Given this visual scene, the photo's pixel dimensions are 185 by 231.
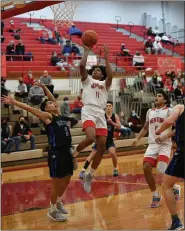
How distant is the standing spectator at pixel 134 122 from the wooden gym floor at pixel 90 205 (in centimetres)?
490

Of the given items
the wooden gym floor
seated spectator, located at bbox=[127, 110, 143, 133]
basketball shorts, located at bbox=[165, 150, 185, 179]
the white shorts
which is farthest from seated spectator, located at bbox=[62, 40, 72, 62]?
basketball shorts, located at bbox=[165, 150, 185, 179]

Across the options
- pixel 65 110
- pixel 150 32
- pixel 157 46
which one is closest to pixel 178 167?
pixel 65 110

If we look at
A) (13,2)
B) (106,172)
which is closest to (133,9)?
(106,172)

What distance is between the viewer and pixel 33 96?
1271 cm

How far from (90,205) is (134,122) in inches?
336

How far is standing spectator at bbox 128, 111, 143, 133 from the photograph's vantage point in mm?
14742

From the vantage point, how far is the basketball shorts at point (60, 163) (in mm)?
5629

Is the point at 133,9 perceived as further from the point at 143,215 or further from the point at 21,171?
the point at 143,215

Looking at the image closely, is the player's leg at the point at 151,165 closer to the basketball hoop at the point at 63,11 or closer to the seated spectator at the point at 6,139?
the basketball hoop at the point at 63,11

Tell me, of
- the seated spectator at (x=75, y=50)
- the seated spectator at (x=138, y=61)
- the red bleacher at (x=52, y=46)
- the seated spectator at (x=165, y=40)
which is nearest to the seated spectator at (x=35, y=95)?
the red bleacher at (x=52, y=46)

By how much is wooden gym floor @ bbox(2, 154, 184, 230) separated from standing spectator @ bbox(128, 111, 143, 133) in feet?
16.1

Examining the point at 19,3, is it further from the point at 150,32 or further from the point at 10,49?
the point at 150,32

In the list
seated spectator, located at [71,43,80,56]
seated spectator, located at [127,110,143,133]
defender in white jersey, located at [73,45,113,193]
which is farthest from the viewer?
seated spectator, located at [71,43,80,56]

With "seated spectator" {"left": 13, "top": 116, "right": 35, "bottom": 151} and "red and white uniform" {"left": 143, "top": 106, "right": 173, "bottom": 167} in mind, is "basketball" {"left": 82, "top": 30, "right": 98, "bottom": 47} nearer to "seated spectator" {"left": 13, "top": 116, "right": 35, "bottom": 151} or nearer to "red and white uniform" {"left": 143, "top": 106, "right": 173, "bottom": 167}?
"red and white uniform" {"left": 143, "top": 106, "right": 173, "bottom": 167}
